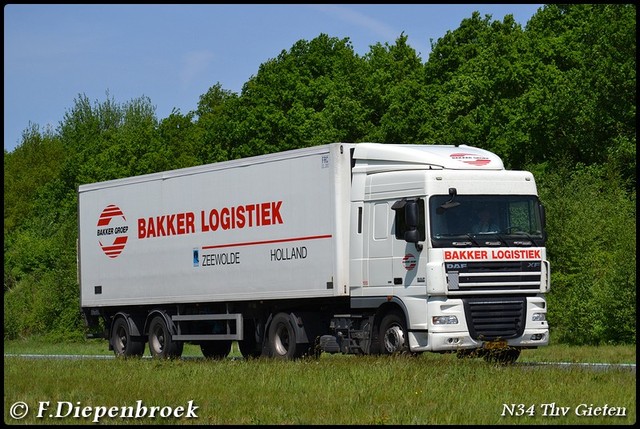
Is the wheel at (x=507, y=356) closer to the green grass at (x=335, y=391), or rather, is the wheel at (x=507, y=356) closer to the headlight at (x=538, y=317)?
the headlight at (x=538, y=317)

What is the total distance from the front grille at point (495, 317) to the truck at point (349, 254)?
2 centimetres

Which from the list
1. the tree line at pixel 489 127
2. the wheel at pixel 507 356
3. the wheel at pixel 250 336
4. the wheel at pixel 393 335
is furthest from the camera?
the tree line at pixel 489 127

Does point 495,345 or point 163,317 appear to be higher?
point 163,317

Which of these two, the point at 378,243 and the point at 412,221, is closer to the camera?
the point at 412,221

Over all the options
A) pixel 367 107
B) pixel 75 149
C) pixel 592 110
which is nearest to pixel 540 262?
pixel 592 110

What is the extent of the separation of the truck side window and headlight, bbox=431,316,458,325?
4.32 feet

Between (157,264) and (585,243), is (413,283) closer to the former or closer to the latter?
(157,264)

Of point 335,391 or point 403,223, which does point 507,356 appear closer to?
point 403,223

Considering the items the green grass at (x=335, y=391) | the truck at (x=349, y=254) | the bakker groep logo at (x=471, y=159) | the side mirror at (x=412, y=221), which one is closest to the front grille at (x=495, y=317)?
the truck at (x=349, y=254)

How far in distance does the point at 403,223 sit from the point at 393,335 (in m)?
1.91

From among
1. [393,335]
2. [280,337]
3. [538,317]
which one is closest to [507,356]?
[538,317]

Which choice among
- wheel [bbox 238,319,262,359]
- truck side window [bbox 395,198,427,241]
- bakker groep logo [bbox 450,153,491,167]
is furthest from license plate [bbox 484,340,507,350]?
wheel [bbox 238,319,262,359]

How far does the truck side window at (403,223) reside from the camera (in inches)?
878

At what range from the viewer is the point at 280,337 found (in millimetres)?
25344
